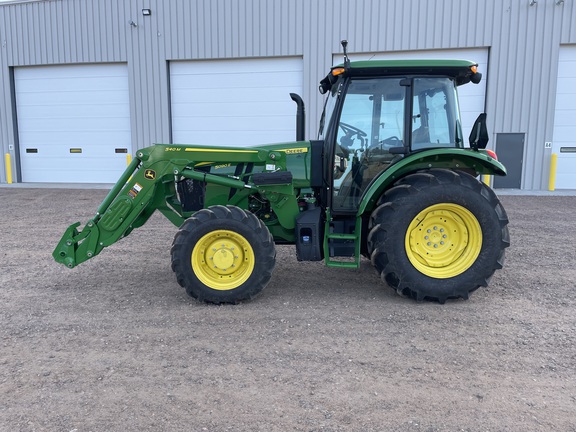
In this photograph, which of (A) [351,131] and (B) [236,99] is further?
(B) [236,99]

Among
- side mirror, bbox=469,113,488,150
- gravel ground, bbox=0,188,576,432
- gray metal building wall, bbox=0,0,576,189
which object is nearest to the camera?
gravel ground, bbox=0,188,576,432

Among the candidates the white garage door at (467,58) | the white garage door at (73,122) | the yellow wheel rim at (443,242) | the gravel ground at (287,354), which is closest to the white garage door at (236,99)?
the white garage door at (467,58)

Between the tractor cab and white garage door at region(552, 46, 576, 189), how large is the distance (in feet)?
32.5

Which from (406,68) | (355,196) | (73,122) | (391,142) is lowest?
(355,196)

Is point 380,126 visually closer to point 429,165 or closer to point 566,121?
point 429,165

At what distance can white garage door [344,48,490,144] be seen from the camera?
1233 centimetres

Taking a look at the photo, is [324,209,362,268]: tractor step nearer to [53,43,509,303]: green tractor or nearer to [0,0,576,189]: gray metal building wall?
[53,43,509,303]: green tractor

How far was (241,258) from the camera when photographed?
4.23 metres

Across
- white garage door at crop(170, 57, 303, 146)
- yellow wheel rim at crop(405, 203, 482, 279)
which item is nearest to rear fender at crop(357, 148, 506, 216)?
yellow wheel rim at crop(405, 203, 482, 279)

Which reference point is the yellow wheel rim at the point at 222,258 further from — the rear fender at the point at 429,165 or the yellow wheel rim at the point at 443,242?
the yellow wheel rim at the point at 443,242

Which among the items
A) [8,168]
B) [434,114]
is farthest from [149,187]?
[8,168]

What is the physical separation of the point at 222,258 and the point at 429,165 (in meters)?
2.11

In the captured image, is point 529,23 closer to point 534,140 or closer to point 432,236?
point 534,140

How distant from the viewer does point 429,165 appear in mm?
4305
